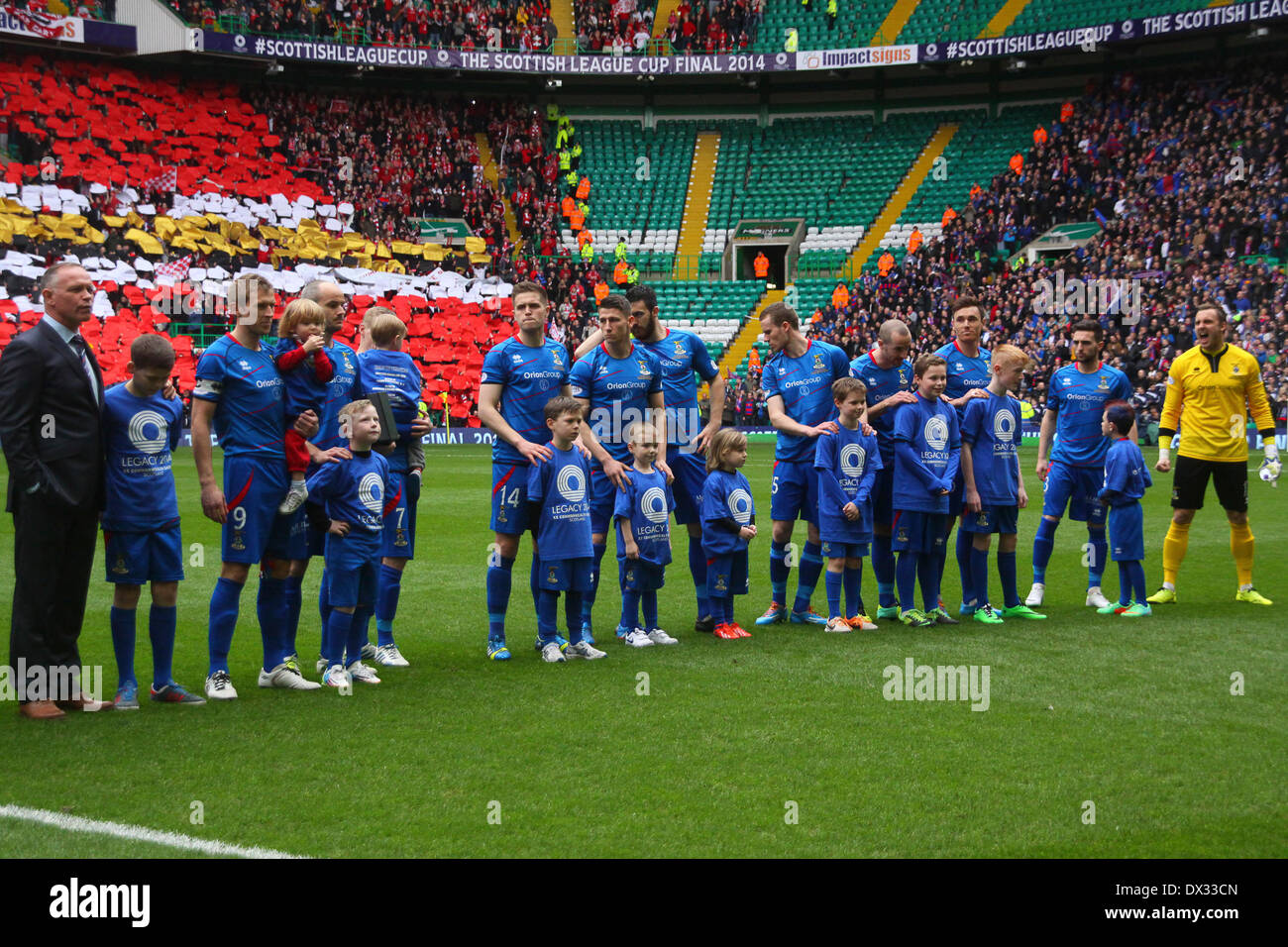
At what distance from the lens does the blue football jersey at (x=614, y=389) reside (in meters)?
8.46

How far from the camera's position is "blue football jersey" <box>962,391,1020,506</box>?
9.47 meters

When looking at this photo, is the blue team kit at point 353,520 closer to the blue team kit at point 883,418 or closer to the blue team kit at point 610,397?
the blue team kit at point 610,397

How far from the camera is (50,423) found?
247 inches

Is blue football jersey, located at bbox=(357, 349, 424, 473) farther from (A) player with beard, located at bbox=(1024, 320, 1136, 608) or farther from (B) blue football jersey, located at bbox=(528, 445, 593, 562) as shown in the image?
(A) player with beard, located at bbox=(1024, 320, 1136, 608)

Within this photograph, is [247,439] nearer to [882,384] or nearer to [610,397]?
[610,397]

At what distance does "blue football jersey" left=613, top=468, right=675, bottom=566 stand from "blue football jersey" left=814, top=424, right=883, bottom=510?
3.97 feet

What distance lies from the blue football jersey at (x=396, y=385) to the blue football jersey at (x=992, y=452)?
419 cm

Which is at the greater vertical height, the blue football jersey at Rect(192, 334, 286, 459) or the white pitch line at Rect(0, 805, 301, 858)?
the blue football jersey at Rect(192, 334, 286, 459)

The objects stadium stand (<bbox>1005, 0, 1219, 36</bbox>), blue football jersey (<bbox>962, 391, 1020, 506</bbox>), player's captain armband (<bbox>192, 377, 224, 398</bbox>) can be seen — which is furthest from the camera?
stadium stand (<bbox>1005, 0, 1219, 36</bbox>)

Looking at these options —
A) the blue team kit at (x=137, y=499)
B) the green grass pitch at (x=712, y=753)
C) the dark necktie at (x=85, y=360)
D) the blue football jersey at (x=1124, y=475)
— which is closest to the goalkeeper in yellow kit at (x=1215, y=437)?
the blue football jersey at (x=1124, y=475)

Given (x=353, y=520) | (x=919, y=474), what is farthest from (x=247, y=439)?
(x=919, y=474)

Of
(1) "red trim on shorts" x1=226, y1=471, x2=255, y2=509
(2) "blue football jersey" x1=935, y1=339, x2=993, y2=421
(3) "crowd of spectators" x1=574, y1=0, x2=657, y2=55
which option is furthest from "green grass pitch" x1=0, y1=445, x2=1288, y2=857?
(3) "crowd of spectators" x1=574, y1=0, x2=657, y2=55

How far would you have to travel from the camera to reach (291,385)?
712 cm

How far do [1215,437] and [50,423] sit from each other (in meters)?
8.47
